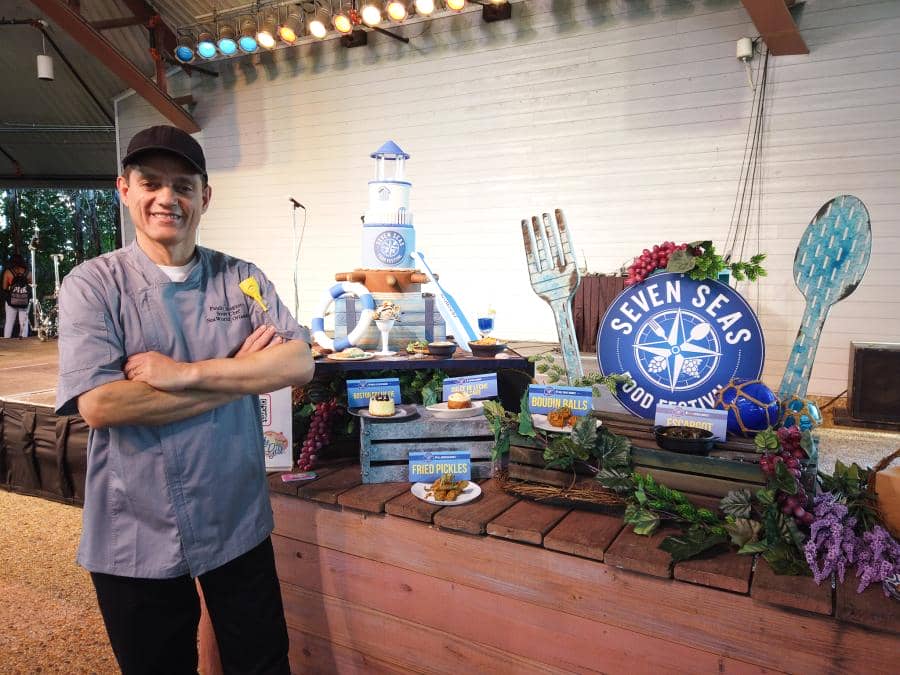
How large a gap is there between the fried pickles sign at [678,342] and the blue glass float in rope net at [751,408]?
87mm

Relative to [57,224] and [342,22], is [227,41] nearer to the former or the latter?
[342,22]

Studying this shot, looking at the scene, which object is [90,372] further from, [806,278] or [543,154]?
[543,154]

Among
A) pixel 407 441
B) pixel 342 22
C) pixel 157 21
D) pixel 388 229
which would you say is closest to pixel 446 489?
pixel 407 441

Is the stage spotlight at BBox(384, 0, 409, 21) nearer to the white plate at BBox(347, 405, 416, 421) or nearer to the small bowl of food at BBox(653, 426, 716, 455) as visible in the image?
the white plate at BBox(347, 405, 416, 421)

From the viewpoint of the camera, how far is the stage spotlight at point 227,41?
784cm

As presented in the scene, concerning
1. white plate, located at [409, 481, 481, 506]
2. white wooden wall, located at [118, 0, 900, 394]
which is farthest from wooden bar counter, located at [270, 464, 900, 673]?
white wooden wall, located at [118, 0, 900, 394]

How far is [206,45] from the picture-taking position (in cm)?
802

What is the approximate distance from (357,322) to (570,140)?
197 inches

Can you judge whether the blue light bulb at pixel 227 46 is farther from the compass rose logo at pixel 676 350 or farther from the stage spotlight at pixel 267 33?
the compass rose logo at pixel 676 350

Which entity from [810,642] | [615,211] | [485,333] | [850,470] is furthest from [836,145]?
[810,642]

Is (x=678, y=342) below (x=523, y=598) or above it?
above

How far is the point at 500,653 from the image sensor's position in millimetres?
1638

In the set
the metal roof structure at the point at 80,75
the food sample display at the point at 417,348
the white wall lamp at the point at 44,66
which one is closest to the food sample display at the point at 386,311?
the food sample display at the point at 417,348

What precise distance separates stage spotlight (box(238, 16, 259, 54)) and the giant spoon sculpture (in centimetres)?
762
